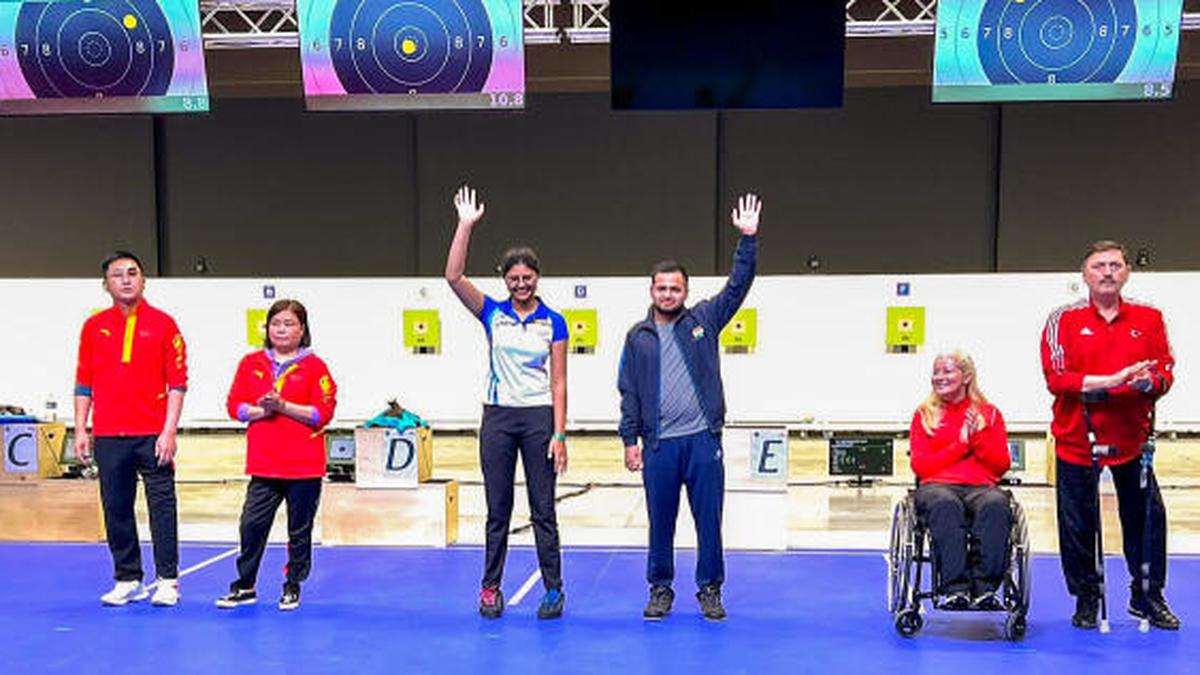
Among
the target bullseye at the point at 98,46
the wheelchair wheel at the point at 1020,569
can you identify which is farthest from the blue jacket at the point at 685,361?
the target bullseye at the point at 98,46

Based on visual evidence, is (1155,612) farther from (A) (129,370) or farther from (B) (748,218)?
(A) (129,370)

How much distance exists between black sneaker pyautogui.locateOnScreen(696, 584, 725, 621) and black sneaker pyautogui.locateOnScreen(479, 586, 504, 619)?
0.80 m

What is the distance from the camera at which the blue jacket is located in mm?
4188

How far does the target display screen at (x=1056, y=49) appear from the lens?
18.2 feet

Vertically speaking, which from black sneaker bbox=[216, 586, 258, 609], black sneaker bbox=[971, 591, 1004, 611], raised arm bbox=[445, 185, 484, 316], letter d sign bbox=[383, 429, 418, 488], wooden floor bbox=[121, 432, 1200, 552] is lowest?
wooden floor bbox=[121, 432, 1200, 552]

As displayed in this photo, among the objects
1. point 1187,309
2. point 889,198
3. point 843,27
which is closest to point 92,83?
point 843,27

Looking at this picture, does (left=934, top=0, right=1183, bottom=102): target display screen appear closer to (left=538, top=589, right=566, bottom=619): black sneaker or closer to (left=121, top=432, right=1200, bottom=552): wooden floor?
(left=121, top=432, right=1200, bottom=552): wooden floor

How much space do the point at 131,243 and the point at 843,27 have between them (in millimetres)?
9579

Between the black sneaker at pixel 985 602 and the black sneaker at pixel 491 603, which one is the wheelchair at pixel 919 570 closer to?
the black sneaker at pixel 985 602

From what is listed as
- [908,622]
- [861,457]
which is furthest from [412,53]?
[861,457]

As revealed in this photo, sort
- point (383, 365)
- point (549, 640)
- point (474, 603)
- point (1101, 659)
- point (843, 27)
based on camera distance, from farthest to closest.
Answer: point (383, 365)
point (843, 27)
point (474, 603)
point (549, 640)
point (1101, 659)

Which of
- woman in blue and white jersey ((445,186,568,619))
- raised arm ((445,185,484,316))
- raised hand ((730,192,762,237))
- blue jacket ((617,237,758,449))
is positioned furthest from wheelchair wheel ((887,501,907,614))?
raised arm ((445,185,484,316))

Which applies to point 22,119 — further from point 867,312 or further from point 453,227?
point 867,312

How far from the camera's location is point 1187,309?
10523 millimetres
